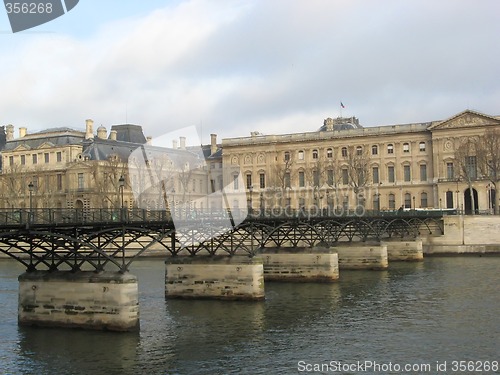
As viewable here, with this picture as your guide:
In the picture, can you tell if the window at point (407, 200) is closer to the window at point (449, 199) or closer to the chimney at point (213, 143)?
the window at point (449, 199)

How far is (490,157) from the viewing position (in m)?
90.6

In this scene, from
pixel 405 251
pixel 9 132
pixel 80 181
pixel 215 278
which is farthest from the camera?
pixel 9 132

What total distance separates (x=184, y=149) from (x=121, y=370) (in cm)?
9509

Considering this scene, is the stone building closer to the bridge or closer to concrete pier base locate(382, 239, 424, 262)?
concrete pier base locate(382, 239, 424, 262)

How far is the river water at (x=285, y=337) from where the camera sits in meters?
25.1

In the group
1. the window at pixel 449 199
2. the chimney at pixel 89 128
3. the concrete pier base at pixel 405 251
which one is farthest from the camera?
the chimney at pixel 89 128

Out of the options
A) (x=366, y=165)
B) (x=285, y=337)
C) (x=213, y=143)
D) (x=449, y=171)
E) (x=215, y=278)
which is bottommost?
(x=285, y=337)

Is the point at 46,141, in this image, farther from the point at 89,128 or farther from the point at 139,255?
the point at 139,255

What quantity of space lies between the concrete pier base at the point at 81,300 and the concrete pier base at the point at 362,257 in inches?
1296

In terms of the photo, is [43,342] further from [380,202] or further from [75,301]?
[380,202]

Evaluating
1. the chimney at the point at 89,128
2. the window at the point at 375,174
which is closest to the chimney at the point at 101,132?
the chimney at the point at 89,128

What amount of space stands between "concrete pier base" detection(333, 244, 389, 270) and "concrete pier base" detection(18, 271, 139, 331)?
32.9 meters

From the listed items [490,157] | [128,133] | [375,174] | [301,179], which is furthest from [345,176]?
[128,133]

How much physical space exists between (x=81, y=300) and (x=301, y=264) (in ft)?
77.9
